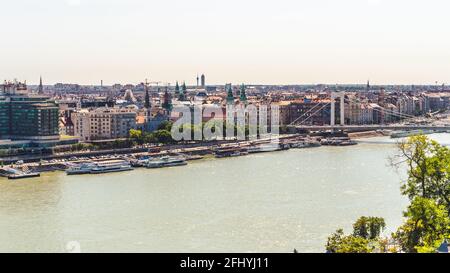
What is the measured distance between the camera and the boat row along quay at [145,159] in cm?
920

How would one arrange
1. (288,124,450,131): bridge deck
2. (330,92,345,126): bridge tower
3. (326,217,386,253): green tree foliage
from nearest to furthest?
(326,217,386,253): green tree foliage
(288,124,450,131): bridge deck
(330,92,345,126): bridge tower

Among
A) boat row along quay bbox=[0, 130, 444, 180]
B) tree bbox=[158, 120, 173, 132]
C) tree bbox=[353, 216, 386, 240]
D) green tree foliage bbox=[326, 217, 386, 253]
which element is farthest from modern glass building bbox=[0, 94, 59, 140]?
tree bbox=[353, 216, 386, 240]

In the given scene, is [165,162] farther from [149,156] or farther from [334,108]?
[334,108]

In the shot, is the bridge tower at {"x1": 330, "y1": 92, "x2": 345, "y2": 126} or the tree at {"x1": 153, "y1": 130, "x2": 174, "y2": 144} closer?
the tree at {"x1": 153, "y1": 130, "x2": 174, "y2": 144}

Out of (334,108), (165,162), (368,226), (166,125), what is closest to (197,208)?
(368,226)

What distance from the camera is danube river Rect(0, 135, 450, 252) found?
4.64 metres

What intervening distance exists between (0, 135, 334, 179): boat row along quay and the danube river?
34 cm

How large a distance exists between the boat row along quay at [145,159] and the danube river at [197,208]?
0.34 meters

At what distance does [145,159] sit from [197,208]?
4.50 m

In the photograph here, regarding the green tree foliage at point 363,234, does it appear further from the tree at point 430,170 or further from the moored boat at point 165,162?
the moored boat at point 165,162

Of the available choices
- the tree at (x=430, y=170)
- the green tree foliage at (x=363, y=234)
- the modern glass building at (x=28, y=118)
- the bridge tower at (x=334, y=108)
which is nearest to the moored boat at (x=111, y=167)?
the modern glass building at (x=28, y=118)

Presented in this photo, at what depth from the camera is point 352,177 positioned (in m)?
8.12

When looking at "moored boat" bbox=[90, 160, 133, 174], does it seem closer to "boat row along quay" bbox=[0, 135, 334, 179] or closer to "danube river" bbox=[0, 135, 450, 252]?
"boat row along quay" bbox=[0, 135, 334, 179]
